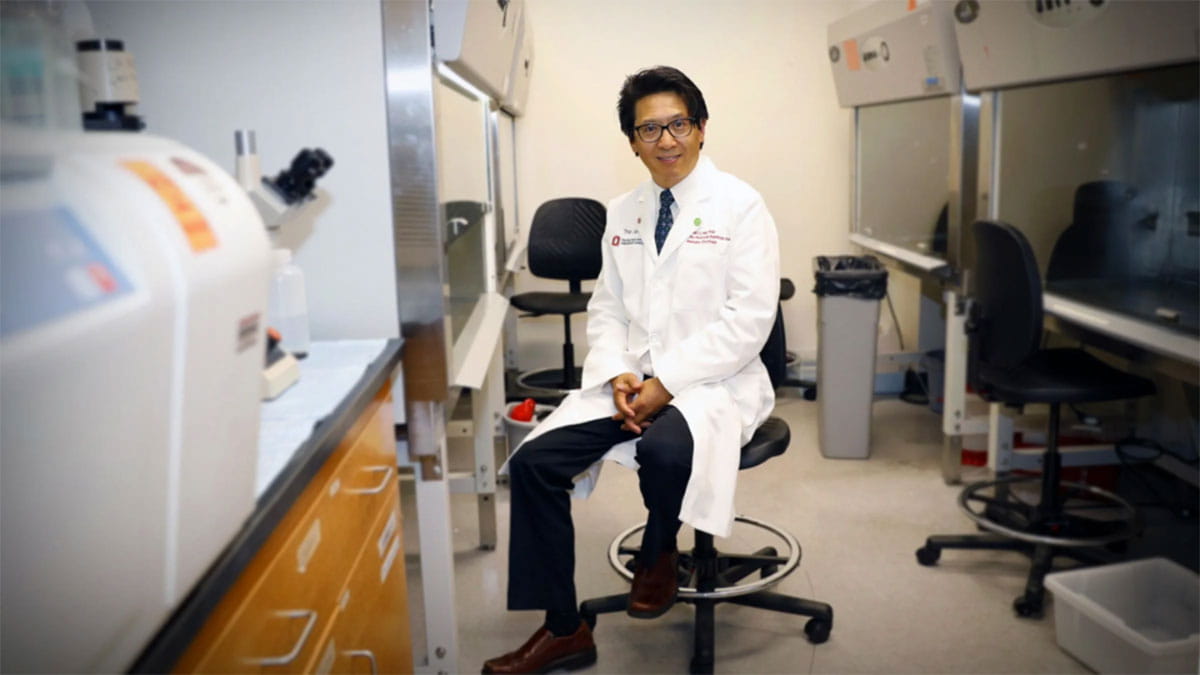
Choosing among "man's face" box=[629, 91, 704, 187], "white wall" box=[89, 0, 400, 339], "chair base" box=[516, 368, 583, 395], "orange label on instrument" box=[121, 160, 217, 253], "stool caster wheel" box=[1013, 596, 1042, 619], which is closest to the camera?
"orange label on instrument" box=[121, 160, 217, 253]

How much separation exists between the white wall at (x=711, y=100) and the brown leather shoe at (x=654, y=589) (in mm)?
923

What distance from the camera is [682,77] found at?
6.26ft

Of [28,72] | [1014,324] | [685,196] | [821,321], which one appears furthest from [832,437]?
[28,72]

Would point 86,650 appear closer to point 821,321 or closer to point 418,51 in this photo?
point 418,51

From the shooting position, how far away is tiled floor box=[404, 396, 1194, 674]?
234 cm

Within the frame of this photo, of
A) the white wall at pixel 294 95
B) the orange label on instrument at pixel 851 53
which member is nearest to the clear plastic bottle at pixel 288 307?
the white wall at pixel 294 95

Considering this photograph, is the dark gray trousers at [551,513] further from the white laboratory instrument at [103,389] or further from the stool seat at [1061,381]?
the white laboratory instrument at [103,389]

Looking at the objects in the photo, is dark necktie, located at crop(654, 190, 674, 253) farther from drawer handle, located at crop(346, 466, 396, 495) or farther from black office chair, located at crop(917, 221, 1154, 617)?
black office chair, located at crop(917, 221, 1154, 617)

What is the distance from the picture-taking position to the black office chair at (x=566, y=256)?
3.47 meters

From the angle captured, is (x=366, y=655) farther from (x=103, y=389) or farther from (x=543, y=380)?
(x=543, y=380)

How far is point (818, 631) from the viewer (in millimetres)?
2400

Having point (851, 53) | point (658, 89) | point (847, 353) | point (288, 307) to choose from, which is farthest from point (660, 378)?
point (851, 53)

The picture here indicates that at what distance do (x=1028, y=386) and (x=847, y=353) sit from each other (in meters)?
1.00

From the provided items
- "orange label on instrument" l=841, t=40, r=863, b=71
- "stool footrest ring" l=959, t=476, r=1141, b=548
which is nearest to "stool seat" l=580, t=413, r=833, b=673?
"stool footrest ring" l=959, t=476, r=1141, b=548
